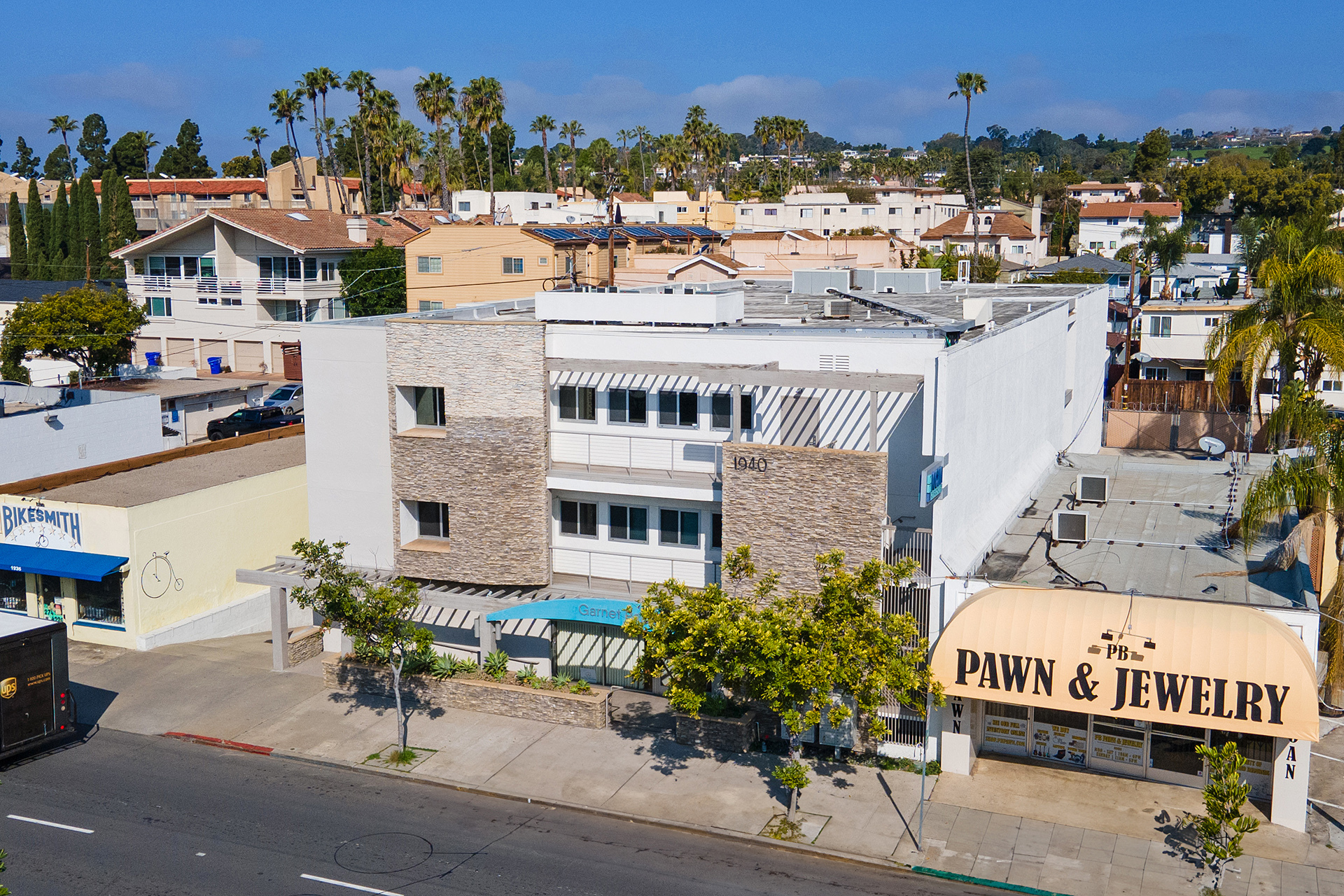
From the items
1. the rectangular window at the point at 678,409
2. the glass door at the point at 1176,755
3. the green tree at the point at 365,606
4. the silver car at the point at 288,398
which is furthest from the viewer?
the silver car at the point at 288,398

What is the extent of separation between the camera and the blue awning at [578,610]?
26047 millimetres

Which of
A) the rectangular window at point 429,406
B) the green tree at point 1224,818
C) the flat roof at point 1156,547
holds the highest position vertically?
the rectangular window at point 429,406

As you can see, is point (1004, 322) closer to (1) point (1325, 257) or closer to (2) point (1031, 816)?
(1) point (1325, 257)

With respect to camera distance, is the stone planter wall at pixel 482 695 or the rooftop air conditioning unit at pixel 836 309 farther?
the rooftop air conditioning unit at pixel 836 309

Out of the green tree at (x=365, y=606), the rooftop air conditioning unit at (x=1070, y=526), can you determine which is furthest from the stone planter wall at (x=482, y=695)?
the rooftop air conditioning unit at (x=1070, y=526)

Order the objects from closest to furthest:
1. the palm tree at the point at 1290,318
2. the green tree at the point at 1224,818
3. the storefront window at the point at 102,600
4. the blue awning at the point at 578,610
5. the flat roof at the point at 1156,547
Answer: the green tree at the point at 1224,818 < the flat roof at the point at 1156,547 < the blue awning at the point at 578,610 < the storefront window at the point at 102,600 < the palm tree at the point at 1290,318

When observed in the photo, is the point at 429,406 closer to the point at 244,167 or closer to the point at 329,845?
the point at 329,845

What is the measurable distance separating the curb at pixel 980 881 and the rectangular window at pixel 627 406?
11884 millimetres

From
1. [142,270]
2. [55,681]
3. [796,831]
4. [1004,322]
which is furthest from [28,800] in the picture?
[142,270]

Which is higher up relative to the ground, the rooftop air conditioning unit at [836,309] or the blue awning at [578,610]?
the rooftop air conditioning unit at [836,309]

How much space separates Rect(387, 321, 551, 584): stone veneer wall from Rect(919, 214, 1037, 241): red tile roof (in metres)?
90.4

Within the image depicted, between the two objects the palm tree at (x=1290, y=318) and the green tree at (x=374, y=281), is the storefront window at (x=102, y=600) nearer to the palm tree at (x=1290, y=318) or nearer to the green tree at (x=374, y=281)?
the palm tree at (x=1290, y=318)

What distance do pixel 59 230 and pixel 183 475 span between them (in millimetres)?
84300

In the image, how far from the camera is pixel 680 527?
27.7 metres
